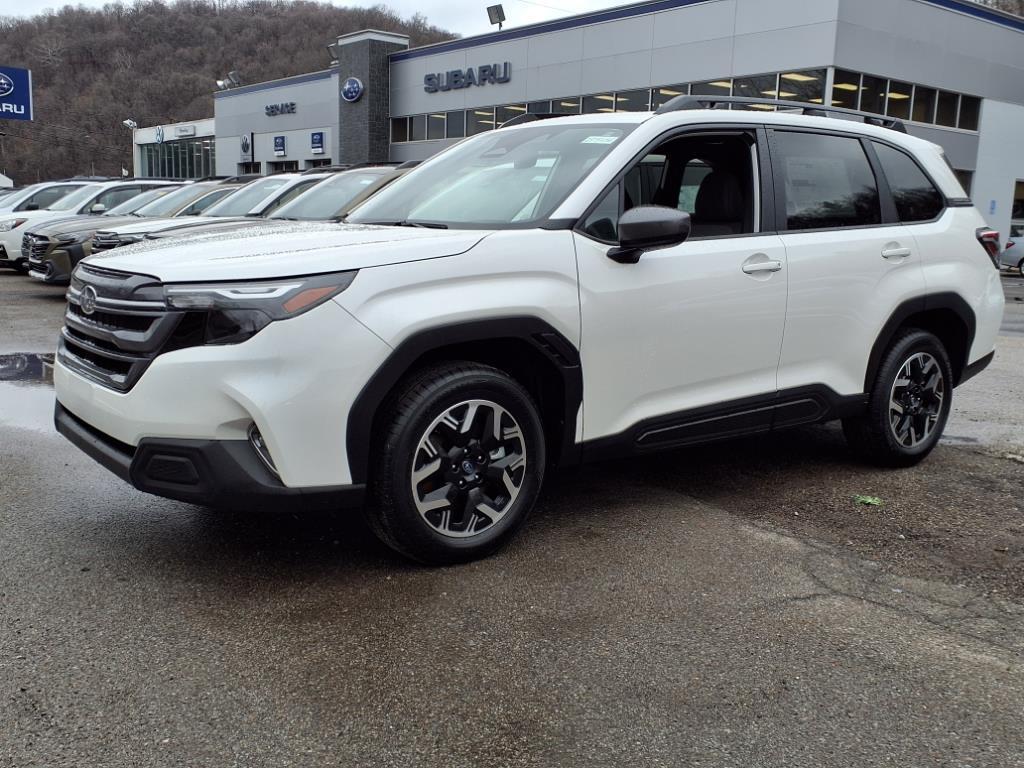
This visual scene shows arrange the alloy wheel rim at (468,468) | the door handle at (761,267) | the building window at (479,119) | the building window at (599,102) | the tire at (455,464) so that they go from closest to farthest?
the tire at (455,464)
the alloy wheel rim at (468,468)
the door handle at (761,267)
the building window at (599,102)
the building window at (479,119)

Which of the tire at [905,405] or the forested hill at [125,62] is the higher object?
the forested hill at [125,62]

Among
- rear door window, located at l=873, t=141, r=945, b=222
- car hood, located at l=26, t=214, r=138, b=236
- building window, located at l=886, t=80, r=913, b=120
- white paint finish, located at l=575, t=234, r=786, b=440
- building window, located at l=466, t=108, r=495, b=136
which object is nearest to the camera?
white paint finish, located at l=575, t=234, r=786, b=440

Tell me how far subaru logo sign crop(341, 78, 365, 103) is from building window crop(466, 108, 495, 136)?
6.65 meters

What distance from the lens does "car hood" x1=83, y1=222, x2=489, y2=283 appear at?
3361 millimetres

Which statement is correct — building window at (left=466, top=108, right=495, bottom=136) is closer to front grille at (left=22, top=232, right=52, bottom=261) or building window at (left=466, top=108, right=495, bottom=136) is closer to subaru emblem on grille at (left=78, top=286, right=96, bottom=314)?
front grille at (left=22, top=232, right=52, bottom=261)

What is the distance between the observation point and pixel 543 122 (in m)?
4.87

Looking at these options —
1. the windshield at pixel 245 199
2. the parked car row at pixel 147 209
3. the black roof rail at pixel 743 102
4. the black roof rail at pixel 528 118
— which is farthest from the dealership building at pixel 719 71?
the black roof rail at pixel 528 118

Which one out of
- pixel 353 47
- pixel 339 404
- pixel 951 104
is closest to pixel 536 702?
pixel 339 404

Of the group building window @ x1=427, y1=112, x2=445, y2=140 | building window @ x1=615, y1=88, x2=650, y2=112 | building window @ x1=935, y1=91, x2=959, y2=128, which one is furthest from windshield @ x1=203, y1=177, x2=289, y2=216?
building window @ x1=427, y1=112, x2=445, y2=140

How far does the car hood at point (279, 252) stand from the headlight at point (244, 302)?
36 mm

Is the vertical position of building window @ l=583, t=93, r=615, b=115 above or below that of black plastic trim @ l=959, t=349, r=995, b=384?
above

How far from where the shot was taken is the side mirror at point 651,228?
12.7 feet

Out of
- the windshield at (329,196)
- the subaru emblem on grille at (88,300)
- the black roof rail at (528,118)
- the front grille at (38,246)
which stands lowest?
the front grille at (38,246)

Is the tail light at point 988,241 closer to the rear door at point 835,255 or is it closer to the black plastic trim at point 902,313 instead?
the black plastic trim at point 902,313
